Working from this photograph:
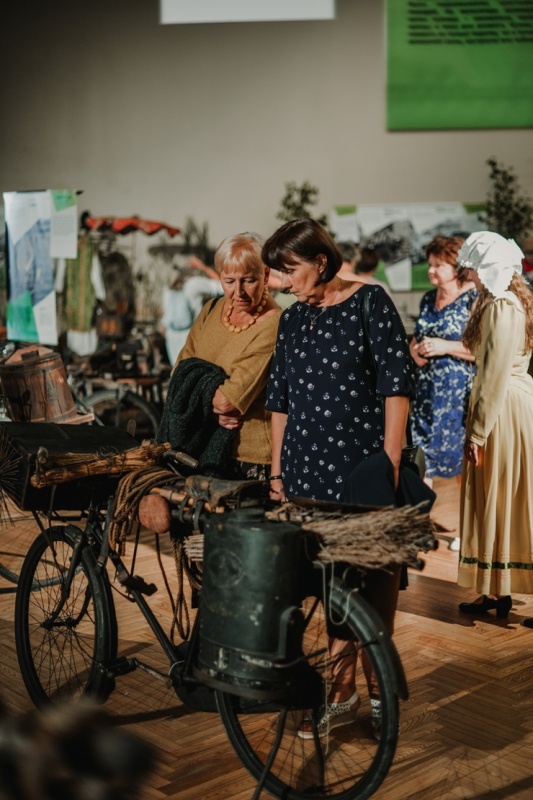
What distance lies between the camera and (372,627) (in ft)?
7.75

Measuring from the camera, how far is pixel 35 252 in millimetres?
7219

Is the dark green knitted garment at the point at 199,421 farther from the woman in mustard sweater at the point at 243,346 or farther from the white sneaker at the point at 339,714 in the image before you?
the white sneaker at the point at 339,714

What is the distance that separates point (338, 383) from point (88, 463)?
2.60 ft

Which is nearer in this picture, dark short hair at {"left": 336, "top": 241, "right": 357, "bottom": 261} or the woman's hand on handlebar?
the woman's hand on handlebar

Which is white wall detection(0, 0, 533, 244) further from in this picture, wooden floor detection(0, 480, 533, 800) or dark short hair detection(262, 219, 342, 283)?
Result: dark short hair detection(262, 219, 342, 283)

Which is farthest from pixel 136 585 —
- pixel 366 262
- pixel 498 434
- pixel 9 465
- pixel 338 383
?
pixel 366 262

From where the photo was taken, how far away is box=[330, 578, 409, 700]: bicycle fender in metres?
2.32

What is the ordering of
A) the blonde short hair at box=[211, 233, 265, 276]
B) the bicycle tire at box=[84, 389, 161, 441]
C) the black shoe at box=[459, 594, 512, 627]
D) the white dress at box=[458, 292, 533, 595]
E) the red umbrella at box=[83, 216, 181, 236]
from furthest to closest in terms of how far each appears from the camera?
the red umbrella at box=[83, 216, 181, 236] < the bicycle tire at box=[84, 389, 161, 441] < the black shoe at box=[459, 594, 512, 627] < the white dress at box=[458, 292, 533, 595] < the blonde short hair at box=[211, 233, 265, 276]


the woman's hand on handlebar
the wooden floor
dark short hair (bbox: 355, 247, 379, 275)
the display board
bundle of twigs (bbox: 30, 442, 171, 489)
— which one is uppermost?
the display board

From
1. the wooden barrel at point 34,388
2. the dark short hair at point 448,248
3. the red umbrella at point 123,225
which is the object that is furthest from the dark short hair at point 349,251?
the red umbrella at point 123,225

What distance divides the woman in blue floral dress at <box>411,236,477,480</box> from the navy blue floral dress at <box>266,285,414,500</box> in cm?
241

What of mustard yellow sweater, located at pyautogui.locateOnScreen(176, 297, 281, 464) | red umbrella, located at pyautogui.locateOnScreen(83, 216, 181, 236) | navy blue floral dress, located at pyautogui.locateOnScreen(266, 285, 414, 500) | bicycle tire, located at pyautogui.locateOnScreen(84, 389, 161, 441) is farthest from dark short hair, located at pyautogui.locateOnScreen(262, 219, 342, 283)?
red umbrella, located at pyautogui.locateOnScreen(83, 216, 181, 236)

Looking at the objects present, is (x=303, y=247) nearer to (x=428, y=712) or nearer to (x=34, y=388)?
(x=428, y=712)

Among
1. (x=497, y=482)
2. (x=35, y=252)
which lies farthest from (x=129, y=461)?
(x=35, y=252)
